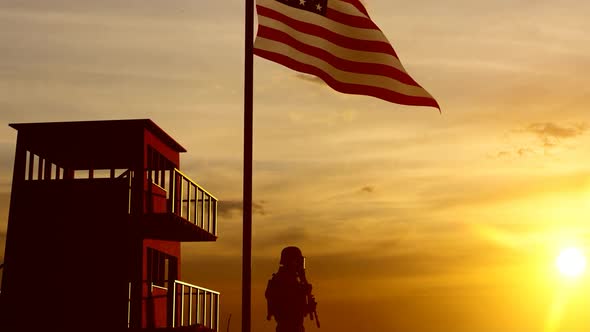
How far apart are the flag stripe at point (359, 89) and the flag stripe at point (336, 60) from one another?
0.24 metres

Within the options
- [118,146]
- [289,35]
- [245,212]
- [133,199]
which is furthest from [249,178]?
[118,146]

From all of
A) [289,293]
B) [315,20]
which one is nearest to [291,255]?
[289,293]

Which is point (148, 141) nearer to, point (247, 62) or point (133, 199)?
point (133, 199)

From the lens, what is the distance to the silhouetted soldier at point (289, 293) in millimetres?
12352

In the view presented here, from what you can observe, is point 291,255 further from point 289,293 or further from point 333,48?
point 333,48

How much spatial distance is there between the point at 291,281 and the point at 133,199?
16.9 metres

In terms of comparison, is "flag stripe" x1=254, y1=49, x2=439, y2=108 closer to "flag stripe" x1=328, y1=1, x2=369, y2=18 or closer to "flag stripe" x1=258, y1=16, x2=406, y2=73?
"flag stripe" x1=258, y1=16, x2=406, y2=73

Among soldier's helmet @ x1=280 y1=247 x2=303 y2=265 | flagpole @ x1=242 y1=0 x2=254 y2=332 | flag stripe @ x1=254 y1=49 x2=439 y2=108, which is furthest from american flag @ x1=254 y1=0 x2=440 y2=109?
soldier's helmet @ x1=280 y1=247 x2=303 y2=265

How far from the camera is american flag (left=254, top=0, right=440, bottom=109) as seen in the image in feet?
42.5

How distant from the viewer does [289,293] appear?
1237 centimetres

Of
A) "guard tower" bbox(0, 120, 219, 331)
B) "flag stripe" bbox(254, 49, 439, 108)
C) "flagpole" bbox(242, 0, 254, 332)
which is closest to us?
"flagpole" bbox(242, 0, 254, 332)

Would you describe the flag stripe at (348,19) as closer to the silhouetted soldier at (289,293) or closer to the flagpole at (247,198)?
the flagpole at (247,198)

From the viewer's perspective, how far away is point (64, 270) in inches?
1150

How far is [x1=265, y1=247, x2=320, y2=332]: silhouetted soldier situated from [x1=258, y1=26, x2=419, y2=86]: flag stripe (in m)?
2.92
